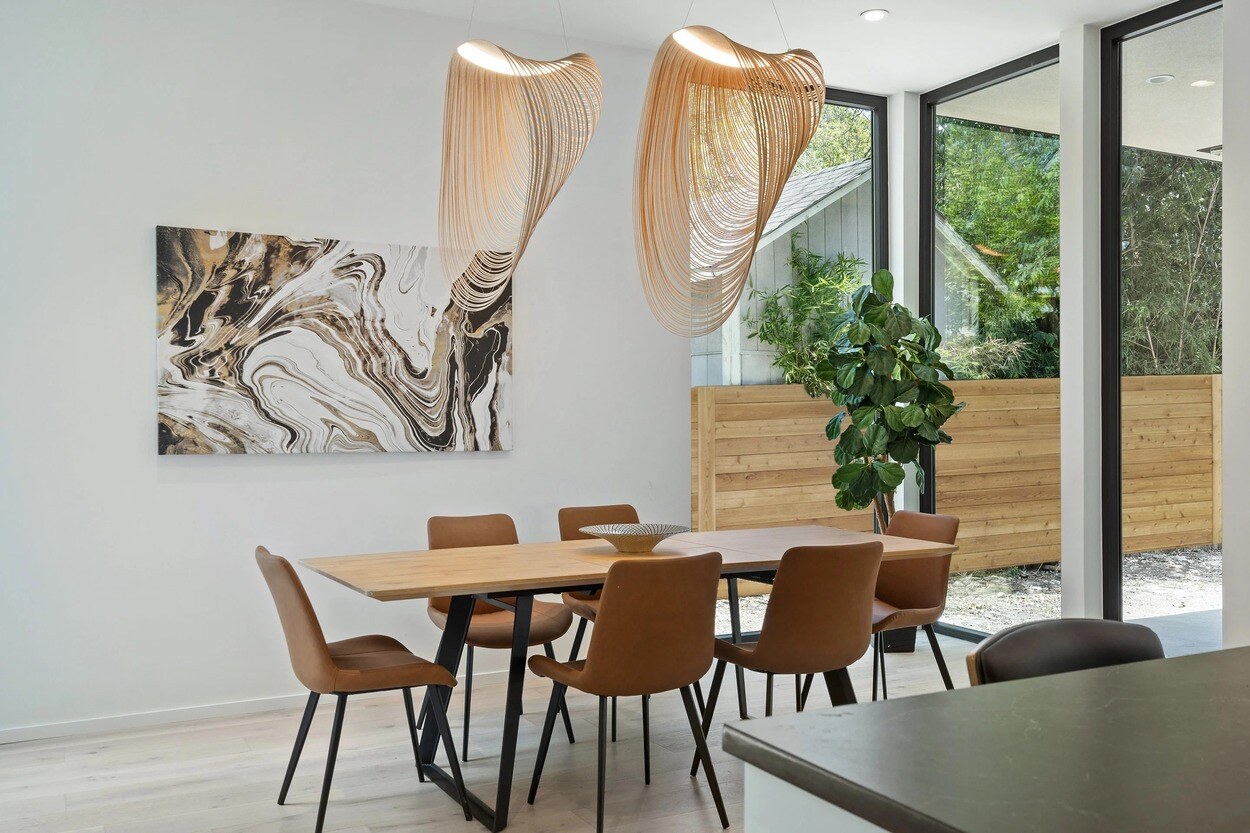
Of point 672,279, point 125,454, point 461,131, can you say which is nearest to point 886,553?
point 672,279

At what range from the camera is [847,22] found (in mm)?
5137

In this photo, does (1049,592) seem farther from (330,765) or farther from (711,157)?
(330,765)

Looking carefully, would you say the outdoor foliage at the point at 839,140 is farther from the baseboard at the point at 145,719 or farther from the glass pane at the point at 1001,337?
the baseboard at the point at 145,719

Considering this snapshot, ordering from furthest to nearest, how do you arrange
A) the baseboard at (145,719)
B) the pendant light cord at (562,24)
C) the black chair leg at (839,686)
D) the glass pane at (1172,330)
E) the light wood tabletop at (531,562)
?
the pendant light cord at (562,24) → the glass pane at (1172,330) → the baseboard at (145,719) → the black chair leg at (839,686) → the light wood tabletop at (531,562)

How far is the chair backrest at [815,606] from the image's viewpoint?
10.9 feet

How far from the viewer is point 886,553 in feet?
12.5

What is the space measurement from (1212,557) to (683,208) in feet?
9.74

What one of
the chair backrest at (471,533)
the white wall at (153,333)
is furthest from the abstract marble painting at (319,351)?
the chair backrest at (471,533)

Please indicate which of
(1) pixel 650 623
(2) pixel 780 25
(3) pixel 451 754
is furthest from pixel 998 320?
(3) pixel 451 754

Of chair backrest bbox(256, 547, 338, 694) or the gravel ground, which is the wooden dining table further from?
the gravel ground

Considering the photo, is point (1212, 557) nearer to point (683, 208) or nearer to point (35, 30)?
point (683, 208)

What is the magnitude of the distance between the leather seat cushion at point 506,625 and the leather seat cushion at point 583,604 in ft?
0.13

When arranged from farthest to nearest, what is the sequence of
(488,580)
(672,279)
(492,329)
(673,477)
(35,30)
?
(673,477), (492,329), (35,30), (672,279), (488,580)

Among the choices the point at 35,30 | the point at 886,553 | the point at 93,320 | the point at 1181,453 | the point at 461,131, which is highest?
the point at 35,30
